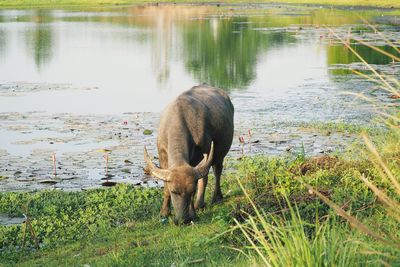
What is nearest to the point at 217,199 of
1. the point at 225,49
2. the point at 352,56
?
the point at 352,56

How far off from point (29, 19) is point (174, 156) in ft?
174

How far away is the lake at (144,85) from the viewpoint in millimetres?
14133

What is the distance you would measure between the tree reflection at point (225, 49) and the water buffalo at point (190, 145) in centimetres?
1445

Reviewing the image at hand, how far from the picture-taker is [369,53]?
3212cm

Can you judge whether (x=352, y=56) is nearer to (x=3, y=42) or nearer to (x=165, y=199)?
(x=3, y=42)

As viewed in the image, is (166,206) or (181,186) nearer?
(181,186)

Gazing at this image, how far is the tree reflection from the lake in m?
0.08

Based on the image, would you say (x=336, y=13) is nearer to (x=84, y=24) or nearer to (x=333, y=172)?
(x=84, y=24)

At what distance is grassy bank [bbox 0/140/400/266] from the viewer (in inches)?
257

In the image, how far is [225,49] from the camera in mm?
36406

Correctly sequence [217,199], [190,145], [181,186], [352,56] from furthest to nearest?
1. [352,56]
2. [217,199]
3. [190,145]
4. [181,186]

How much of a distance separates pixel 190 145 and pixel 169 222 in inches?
43.6

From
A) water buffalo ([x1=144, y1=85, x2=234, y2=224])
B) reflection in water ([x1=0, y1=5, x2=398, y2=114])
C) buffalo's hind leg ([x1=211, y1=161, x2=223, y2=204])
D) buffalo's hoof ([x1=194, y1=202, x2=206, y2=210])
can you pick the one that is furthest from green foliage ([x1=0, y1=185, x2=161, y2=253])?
reflection in water ([x1=0, y1=5, x2=398, y2=114])

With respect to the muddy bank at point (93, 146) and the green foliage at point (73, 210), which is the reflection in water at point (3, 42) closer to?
the muddy bank at point (93, 146)
